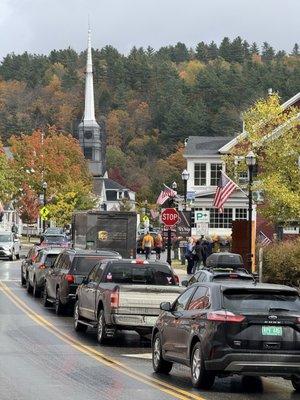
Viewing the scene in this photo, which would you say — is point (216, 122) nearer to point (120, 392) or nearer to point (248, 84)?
point (248, 84)

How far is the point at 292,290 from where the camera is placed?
15859mm

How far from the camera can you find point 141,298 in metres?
21.7

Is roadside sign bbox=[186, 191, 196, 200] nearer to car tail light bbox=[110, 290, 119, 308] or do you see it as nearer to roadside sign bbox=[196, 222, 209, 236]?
roadside sign bbox=[196, 222, 209, 236]

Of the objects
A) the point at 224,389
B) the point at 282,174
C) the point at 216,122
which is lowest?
the point at 224,389

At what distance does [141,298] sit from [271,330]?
→ 22.1 ft

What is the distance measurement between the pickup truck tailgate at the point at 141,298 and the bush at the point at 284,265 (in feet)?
50.9

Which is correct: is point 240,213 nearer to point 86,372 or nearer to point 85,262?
point 85,262

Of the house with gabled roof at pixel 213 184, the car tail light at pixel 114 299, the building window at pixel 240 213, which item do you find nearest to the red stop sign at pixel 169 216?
the car tail light at pixel 114 299

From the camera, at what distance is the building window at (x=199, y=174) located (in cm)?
7788

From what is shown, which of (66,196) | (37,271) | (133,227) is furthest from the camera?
(66,196)

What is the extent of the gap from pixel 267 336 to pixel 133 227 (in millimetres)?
33615

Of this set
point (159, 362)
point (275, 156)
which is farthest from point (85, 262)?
point (275, 156)

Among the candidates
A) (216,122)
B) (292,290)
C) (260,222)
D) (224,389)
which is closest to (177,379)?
(224,389)

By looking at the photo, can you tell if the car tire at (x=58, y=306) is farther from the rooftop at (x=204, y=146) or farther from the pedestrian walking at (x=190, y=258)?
the rooftop at (x=204, y=146)
